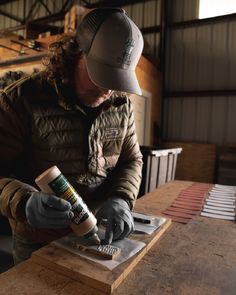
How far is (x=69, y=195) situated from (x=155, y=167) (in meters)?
1.94

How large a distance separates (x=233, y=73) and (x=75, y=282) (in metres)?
4.34

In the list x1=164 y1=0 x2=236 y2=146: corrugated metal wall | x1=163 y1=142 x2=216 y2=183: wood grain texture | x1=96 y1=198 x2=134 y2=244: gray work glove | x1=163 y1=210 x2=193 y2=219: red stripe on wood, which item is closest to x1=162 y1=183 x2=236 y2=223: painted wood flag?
x1=163 y1=210 x2=193 y2=219: red stripe on wood

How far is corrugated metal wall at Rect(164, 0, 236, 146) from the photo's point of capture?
4.31 meters

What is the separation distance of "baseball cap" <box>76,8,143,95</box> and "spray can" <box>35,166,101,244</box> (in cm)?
36

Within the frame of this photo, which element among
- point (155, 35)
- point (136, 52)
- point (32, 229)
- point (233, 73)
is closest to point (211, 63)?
point (233, 73)

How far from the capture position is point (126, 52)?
0.95 meters

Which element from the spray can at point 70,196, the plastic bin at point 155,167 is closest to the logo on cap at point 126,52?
the spray can at point 70,196

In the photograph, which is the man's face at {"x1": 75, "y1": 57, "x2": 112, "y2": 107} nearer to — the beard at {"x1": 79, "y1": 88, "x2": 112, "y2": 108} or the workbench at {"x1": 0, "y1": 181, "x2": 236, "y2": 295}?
the beard at {"x1": 79, "y1": 88, "x2": 112, "y2": 108}

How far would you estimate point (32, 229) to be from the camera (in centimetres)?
105

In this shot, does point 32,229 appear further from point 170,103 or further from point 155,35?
point 155,35

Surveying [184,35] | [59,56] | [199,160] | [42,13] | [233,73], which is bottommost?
[199,160]

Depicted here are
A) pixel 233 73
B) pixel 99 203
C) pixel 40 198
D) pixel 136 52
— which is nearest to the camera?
pixel 40 198

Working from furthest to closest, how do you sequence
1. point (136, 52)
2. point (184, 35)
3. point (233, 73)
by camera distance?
point (184, 35) → point (233, 73) → point (136, 52)

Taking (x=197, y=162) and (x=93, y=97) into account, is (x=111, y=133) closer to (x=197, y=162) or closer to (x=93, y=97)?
(x=93, y=97)
